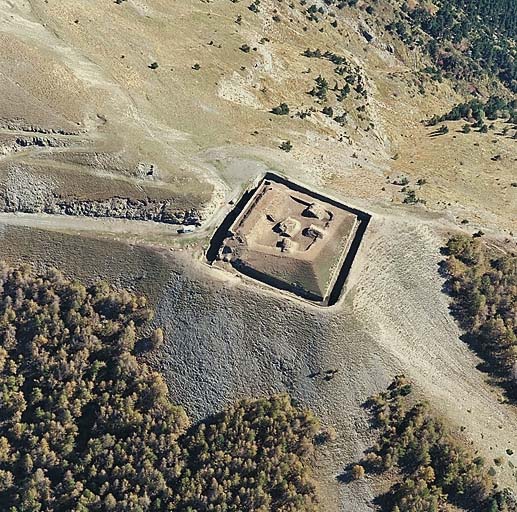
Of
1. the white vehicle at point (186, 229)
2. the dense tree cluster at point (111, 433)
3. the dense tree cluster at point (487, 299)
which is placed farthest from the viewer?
the white vehicle at point (186, 229)

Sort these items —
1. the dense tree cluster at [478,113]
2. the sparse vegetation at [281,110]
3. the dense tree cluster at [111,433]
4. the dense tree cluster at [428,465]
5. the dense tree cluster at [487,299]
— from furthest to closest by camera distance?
the dense tree cluster at [478,113] → the sparse vegetation at [281,110] → the dense tree cluster at [487,299] → the dense tree cluster at [428,465] → the dense tree cluster at [111,433]

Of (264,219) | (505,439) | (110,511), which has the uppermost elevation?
(264,219)

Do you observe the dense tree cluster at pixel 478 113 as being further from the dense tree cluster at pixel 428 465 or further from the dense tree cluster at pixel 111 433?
the dense tree cluster at pixel 111 433

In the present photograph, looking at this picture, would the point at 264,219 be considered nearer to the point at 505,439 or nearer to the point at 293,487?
the point at 293,487

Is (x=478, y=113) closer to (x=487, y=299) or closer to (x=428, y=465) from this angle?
(x=487, y=299)

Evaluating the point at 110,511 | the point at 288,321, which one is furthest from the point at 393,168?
the point at 110,511

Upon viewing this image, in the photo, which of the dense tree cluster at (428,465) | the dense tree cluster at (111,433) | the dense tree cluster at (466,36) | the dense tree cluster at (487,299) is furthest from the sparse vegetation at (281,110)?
the dense tree cluster at (466,36)

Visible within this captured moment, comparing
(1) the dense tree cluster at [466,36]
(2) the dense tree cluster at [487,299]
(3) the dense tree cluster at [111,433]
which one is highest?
(1) the dense tree cluster at [466,36]
